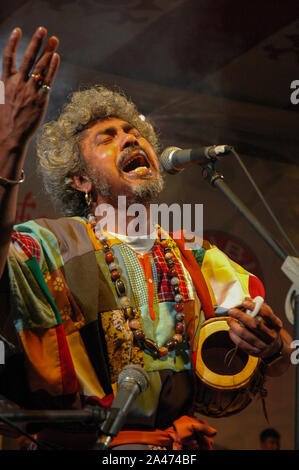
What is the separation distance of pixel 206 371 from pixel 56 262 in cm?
57

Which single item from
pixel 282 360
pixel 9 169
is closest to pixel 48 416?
pixel 9 169

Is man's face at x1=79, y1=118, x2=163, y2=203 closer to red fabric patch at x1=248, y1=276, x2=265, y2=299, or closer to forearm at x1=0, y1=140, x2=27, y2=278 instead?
red fabric patch at x1=248, y1=276, x2=265, y2=299

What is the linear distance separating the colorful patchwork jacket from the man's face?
0.54 feet

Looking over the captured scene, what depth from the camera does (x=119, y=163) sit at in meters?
2.01

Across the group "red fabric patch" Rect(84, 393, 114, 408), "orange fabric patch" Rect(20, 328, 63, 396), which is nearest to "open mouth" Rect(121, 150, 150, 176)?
"orange fabric patch" Rect(20, 328, 63, 396)

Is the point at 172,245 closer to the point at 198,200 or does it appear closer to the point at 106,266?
the point at 106,266

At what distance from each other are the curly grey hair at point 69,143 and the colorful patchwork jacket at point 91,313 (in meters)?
0.21

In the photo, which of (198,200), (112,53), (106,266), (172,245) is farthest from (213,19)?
(106,266)

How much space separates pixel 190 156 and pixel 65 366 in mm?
674

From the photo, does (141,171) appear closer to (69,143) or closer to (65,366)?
(69,143)

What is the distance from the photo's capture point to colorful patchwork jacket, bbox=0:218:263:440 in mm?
1633

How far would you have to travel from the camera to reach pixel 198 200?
9.27 ft

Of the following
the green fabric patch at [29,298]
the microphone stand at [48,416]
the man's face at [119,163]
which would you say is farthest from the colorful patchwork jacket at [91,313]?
the microphone stand at [48,416]
